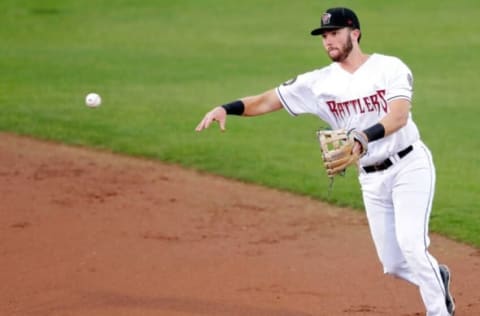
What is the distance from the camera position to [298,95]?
7.99 meters

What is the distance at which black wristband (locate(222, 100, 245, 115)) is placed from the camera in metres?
8.06

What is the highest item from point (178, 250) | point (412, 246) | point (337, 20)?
point (337, 20)

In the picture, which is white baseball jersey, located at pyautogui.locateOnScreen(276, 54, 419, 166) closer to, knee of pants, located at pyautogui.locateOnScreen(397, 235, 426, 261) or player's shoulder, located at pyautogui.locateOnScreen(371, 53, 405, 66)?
Result: player's shoulder, located at pyautogui.locateOnScreen(371, 53, 405, 66)

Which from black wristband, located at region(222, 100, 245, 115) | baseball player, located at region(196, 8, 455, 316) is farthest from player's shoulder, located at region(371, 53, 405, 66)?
black wristband, located at region(222, 100, 245, 115)

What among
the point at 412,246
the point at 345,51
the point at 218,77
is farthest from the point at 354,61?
the point at 218,77

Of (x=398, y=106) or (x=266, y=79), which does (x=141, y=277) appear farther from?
(x=266, y=79)

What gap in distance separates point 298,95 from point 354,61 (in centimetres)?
56

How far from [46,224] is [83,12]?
14822mm

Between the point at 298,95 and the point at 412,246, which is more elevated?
the point at 298,95

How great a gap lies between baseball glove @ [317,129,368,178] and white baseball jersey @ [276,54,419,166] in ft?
0.82

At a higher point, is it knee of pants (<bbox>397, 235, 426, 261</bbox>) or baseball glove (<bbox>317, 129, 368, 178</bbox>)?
baseball glove (<bbox>317, 129, 368, 178</bbox>)

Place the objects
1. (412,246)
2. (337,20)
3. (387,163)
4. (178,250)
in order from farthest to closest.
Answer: (178,250) → (387,163) → (337,20) → (412,246)

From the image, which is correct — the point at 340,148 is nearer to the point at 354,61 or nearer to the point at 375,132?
the point at 375,132

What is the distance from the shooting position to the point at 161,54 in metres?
20.2
